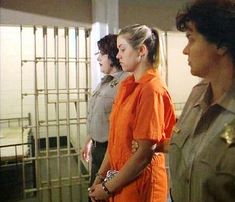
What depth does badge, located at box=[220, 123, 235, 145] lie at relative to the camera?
811mm

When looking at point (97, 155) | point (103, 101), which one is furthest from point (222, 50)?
point (97, 155)

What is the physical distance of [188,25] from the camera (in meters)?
0.94

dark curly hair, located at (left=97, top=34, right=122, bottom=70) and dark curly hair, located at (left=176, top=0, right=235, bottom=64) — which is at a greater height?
dark curly hair, located at (left=97, top=34, right=122, bottom=70)

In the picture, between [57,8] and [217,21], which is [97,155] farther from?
[217,21]

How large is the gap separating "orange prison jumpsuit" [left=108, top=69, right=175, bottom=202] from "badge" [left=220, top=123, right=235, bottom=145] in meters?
0.48

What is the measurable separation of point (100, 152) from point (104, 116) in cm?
24

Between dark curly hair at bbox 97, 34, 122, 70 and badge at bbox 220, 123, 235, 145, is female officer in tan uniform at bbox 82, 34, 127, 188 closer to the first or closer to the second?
dark curly hair at bbox 97, 34, 122, 70

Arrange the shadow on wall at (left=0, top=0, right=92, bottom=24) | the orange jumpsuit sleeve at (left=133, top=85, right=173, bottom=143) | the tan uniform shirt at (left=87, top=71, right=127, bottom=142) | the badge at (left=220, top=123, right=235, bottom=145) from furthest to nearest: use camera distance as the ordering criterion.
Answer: the shadow on wall at (left=0, top=0, right=92, bottom=24)
the tan uniform shirt at (left=87, top=71, right=127, bottom=142)
the orange jumpsuit sleeve at (left=133, top=85, right=173, bottom=143)
the badge at (left=220, top=123, right=235, bottom=145)

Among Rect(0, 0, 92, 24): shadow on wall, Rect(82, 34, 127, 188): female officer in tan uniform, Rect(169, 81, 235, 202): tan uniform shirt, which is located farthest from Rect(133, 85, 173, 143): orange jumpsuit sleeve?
Rect(0, 0, 92, 24): shadow on wall

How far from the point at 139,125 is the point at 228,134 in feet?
1.71

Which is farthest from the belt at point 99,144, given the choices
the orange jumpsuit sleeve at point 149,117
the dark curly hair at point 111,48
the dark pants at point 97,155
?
the orange jumpsuit sleeve at point 149,117

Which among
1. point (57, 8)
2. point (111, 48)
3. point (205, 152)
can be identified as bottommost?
point (205, 152)

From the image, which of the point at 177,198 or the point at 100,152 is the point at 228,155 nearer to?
the point at 177,198

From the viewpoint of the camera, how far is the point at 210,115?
92 centimetres
